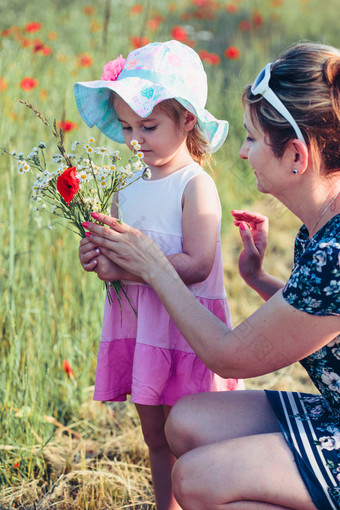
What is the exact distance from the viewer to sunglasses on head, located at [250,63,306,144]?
1432mm

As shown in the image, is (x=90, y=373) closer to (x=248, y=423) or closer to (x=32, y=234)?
(x=32, y=234)

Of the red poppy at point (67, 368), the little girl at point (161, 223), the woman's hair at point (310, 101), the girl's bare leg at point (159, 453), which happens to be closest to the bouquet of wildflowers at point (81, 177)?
the little girl at point (161, 223)

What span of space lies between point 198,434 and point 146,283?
0.45m

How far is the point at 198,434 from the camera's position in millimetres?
1628

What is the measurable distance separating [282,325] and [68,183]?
0.64 metres

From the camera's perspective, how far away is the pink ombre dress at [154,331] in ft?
5.65

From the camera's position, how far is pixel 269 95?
4.79 feet

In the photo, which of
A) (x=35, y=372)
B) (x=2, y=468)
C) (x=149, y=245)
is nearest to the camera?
(x=149, y=245)

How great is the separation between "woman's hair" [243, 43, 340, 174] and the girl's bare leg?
35.8 inches

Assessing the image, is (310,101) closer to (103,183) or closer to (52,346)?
(103,183)

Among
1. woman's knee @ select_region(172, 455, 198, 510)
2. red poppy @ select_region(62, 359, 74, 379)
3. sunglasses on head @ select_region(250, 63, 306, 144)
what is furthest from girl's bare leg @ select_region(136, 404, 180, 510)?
sunglasses on head @ select_region(250, 63, 306, 144)

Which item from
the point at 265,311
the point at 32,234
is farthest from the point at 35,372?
the point at 265,311

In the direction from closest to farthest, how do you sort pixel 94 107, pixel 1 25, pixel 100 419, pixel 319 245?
pixel 319 245, pixel 94 107, pixel 100 419, pixel 1 25

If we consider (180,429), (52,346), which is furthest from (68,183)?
(52,346)
